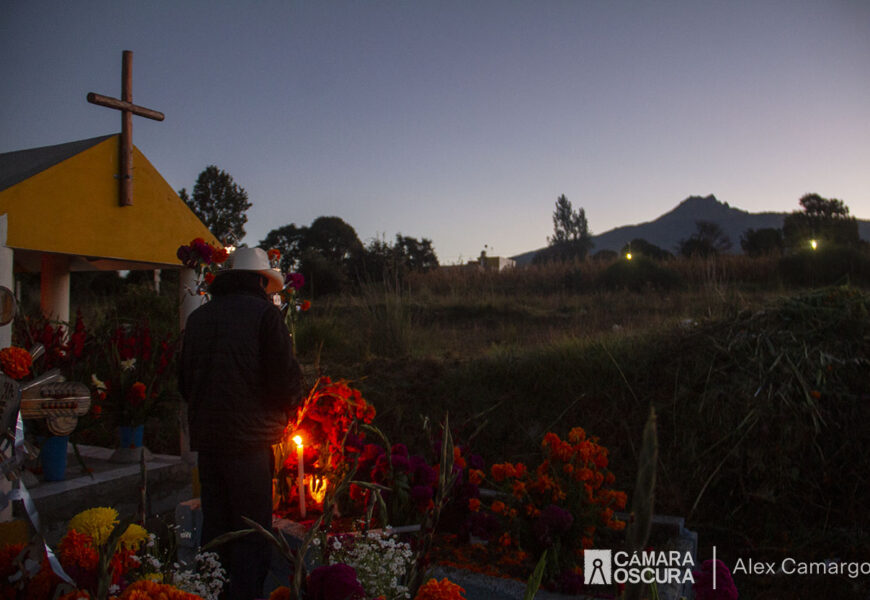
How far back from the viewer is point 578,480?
3.17 metres

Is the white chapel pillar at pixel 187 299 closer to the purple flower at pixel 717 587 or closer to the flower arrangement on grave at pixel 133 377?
the flower arrangement on grave at pixel 133 377

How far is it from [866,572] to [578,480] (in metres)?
1.99

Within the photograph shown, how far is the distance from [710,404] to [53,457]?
511 cm

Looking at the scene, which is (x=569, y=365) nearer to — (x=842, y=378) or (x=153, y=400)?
(x=842, y=378)

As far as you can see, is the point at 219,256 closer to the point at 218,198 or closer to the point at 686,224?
the point at 218,198

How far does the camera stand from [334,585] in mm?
745

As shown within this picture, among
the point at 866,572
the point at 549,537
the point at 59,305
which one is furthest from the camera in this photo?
the point at 59,305

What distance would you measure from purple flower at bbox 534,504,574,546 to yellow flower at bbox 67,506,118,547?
7.54 ft

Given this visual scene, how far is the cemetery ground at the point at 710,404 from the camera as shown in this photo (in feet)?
13.4

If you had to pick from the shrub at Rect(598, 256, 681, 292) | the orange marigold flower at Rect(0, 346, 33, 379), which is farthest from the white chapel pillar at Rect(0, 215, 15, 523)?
the shrub at Rect(598, 256, 681, 292)

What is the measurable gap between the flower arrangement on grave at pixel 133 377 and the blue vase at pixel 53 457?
51cm

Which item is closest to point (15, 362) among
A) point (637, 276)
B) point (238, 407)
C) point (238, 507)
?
point (238, 407)

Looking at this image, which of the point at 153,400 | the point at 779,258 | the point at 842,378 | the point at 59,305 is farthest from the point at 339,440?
the point at 779,258

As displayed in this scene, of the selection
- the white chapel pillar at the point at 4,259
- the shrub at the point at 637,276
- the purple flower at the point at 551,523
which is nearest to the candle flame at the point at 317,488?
the purple flower at the point at 551,523
